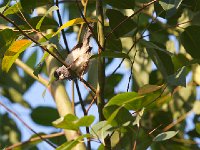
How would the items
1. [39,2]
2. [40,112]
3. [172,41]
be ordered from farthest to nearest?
[172,41] → [40,112] → [39,2]

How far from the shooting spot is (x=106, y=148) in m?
1.12

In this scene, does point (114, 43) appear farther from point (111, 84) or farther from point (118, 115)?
point (111, 84)

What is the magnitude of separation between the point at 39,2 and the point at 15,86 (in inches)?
34.9

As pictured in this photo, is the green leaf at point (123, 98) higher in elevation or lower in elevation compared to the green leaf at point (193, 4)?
lower

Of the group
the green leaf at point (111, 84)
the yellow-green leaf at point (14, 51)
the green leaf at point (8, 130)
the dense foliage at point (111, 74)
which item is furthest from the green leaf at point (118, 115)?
the green leaf at point (8, 130)

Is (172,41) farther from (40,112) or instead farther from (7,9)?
(7,9)

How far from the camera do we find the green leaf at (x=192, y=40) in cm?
133

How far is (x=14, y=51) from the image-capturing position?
1.20 m

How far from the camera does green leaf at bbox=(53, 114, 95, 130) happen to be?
1.02 meters

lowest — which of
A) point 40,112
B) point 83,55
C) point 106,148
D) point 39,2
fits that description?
point 40,112

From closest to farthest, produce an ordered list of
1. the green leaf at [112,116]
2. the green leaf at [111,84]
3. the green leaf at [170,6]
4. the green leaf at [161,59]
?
the green leaf at [112,116] < the green leaf at [170,6] < the green leaf at [161,59] < the green leaf at [111,84]

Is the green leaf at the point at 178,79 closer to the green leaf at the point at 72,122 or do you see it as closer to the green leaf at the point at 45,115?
the green leaf at the point at 72,122

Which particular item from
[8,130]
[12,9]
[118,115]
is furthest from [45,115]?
[118,115]

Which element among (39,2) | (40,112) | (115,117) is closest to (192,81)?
(40,112)
